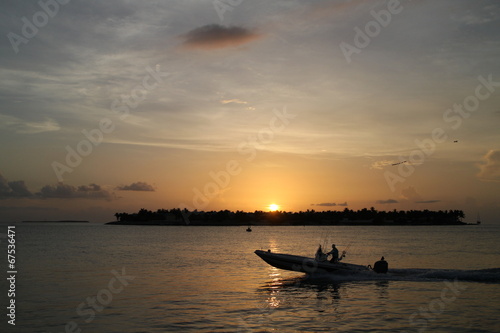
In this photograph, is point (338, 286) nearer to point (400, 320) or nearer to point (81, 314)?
point (400, 320)

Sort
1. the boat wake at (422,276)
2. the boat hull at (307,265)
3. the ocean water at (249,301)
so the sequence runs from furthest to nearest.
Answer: the boat hull at (307,265)
the boat wake at (422,276)
the ocean water at (249,301)

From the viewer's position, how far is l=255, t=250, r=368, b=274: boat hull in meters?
33.6

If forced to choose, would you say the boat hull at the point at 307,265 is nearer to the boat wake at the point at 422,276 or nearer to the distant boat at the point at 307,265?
the distant boat at the point at 307,265

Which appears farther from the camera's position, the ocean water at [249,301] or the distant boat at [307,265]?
the distant boat at [307,265]

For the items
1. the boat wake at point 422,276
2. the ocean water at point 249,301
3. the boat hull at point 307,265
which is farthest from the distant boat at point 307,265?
the ocean water at point 249,301

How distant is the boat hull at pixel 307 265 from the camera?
110 ft

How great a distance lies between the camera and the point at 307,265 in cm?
3406

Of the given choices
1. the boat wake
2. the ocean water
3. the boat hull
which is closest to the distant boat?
the boat hull

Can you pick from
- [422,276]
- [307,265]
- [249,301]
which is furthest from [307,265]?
[249,301]

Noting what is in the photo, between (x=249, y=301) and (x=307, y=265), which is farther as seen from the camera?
(x=307, y=265)

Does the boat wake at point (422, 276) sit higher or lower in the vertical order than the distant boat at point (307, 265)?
lower

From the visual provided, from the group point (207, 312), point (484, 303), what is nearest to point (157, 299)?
point (207, 312)

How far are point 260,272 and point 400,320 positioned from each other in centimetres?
1867

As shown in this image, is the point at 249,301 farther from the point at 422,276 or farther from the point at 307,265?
the point at 422,276
